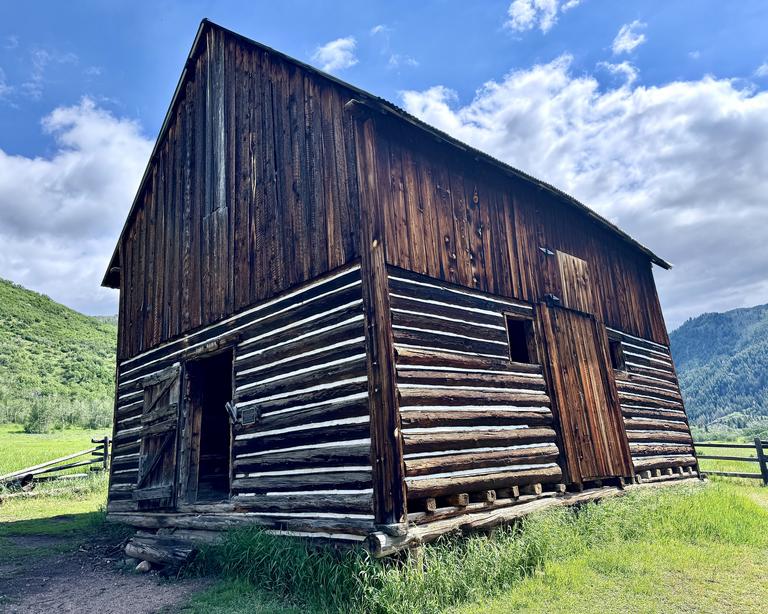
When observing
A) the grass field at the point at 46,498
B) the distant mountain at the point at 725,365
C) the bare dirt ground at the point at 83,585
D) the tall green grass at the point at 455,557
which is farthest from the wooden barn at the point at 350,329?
the distant mountain at the point at 725,365

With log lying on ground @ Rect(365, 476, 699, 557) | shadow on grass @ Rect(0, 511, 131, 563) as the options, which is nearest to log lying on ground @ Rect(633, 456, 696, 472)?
log lying on ground @ Rect(365, 476, 699, 557)

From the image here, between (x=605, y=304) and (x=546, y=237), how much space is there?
2.94 m

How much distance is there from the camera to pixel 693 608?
567 cm

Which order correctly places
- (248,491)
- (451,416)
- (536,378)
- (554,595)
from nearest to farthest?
1. (554,595)
2. (451,416)
3. (248,491)
4. (536,378)

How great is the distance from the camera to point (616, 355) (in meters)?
13.4

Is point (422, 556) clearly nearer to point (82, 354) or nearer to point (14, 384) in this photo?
point (14, 384)

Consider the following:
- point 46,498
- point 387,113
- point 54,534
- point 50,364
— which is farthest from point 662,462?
point 50,364

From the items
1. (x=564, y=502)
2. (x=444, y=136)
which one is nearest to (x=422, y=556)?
(x=564, y=502)

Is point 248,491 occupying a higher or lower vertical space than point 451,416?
lower

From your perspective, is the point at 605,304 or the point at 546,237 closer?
the point at 546,237

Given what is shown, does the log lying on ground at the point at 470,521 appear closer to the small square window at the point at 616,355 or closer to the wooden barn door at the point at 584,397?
the wooden barn door at the point at 584,397

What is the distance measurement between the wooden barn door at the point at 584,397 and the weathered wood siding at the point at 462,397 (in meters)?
0.54

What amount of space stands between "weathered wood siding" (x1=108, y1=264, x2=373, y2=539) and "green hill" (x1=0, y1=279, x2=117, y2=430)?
1430 inches

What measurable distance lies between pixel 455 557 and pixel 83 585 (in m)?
5.68
